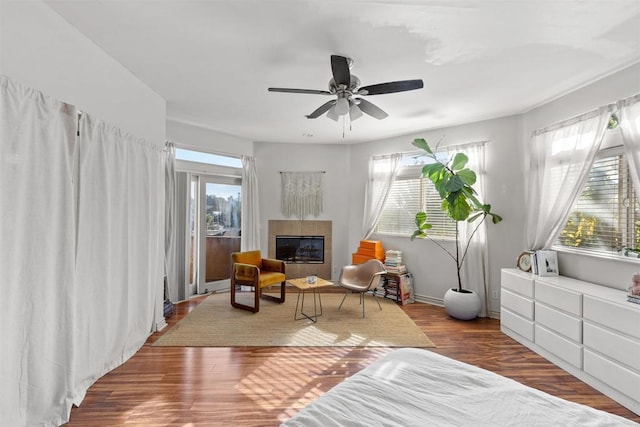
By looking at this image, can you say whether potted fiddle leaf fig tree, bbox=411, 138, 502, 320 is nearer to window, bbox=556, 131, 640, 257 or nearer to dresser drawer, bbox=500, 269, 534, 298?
dresser drawer, bbox=500, 269, 534, 298

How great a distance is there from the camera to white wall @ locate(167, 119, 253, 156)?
4461mm

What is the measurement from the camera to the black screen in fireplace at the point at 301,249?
5688 millimetres

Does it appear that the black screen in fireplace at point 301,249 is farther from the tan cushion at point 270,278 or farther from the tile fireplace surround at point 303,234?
the tan cushion at point 270,278

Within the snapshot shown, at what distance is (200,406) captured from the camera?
2.11m

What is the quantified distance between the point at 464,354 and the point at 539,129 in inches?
114

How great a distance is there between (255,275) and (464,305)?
2967 mm

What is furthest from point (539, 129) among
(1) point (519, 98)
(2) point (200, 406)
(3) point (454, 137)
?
(2) point (200, 406)

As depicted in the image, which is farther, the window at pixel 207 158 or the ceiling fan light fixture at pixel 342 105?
the window at pixel 207 158

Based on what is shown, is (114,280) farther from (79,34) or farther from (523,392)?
(523,392)

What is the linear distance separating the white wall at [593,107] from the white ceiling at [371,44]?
0.12m

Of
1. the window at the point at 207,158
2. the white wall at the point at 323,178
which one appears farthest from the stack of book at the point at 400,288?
the window at the point at 207,158

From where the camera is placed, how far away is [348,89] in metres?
2.59

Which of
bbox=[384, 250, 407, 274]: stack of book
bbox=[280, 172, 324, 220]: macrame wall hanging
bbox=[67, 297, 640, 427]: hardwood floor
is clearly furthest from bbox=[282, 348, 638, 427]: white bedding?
bbox=[280, 172, 324, 220]: macrame wall hanging

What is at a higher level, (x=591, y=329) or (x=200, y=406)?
(x=591, y=329)
